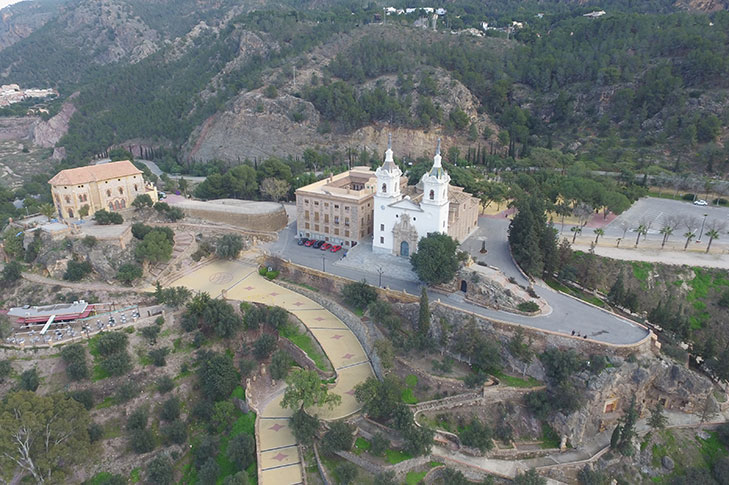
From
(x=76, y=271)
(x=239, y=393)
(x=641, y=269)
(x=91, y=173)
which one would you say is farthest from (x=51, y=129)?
(x=641, y=269)

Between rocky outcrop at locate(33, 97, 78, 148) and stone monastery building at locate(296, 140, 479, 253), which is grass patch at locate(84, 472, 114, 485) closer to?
stone monastery building at locate(296, 140, 479, 253)

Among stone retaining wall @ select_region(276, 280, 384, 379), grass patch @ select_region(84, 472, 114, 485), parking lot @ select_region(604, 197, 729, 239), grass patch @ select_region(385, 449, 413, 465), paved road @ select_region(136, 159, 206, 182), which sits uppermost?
parking lot @ select_region(604, 197, 729, 239)

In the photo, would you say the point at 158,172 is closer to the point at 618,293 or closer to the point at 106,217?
the point at 106,217

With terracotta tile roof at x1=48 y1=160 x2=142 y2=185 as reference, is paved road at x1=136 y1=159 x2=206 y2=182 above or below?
below

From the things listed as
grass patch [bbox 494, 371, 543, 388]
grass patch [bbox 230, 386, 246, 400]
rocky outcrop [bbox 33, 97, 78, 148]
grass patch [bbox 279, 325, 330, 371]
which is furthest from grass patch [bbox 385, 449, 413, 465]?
rocky outcrop [bbox 33, 97, 78, 148]

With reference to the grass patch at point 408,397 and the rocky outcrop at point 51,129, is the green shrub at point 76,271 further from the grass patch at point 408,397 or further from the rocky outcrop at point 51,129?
the rocky outcrop at point 51,129

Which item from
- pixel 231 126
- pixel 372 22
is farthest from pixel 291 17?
pixel 231 126
